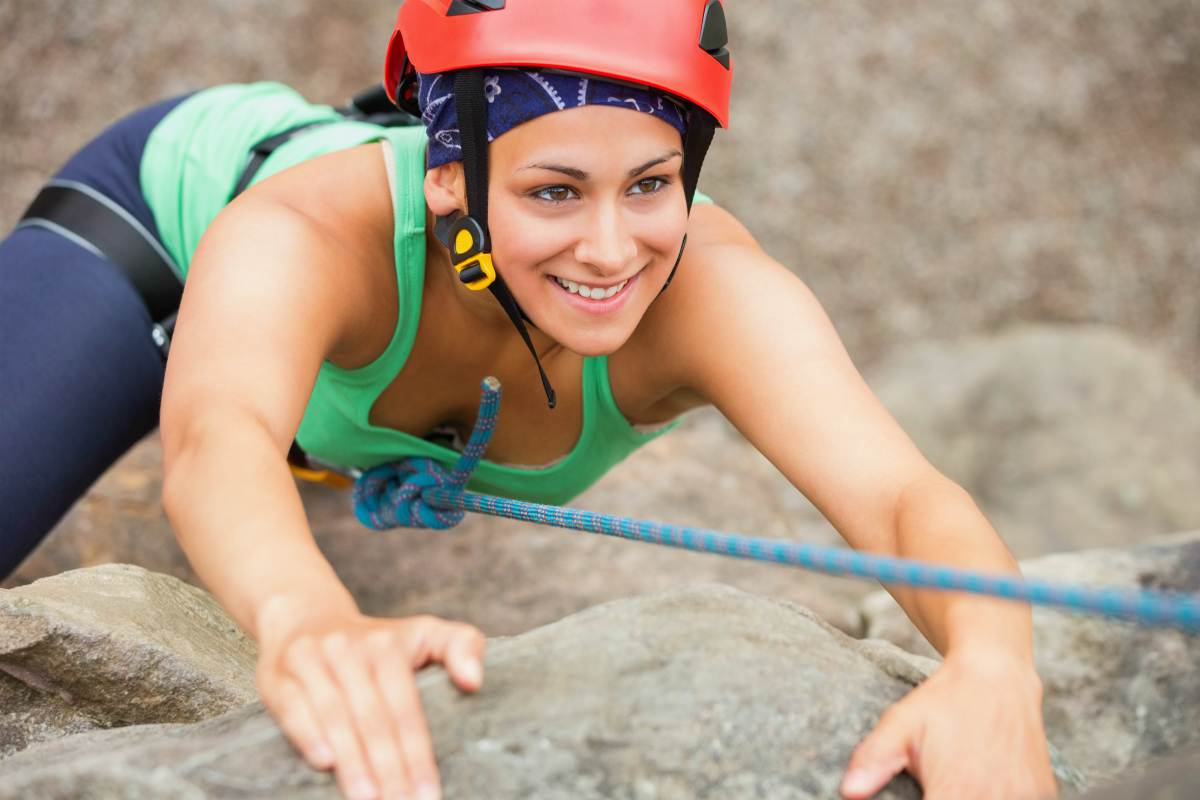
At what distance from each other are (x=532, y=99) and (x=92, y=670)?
3.64 ft

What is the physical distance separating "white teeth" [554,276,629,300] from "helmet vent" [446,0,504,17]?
426mm

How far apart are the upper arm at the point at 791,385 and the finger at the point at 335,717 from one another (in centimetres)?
88

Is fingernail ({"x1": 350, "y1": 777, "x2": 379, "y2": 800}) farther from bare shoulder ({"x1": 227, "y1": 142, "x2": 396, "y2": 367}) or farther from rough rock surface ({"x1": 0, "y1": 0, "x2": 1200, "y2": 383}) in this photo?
rough rock surface ({"x1": 0, "y1": 0, "x2": 1200, "y2": 383})

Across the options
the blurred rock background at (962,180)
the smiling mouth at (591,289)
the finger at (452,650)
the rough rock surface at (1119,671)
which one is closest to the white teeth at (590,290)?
the smiling mouth at (591,289)

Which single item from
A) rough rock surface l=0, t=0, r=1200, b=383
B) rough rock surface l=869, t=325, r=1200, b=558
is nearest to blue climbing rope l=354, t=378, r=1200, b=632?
rough rock surface l=869, t=325, r=1200, b=558

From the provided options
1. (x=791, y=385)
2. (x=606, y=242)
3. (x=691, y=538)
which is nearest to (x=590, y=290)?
(x=606, y=242)

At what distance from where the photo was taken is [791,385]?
1.98 m

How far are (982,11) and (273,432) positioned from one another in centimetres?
424

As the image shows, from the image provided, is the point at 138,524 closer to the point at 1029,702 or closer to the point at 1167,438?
the point at 1029,702

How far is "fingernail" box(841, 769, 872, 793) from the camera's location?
1359 millimetres

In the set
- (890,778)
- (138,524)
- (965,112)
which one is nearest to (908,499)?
(890,778)

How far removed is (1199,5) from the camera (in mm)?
5043

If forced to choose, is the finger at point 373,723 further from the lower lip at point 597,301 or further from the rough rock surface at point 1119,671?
the rough rock surface at point 1119,671

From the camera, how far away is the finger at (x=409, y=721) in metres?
1.26
